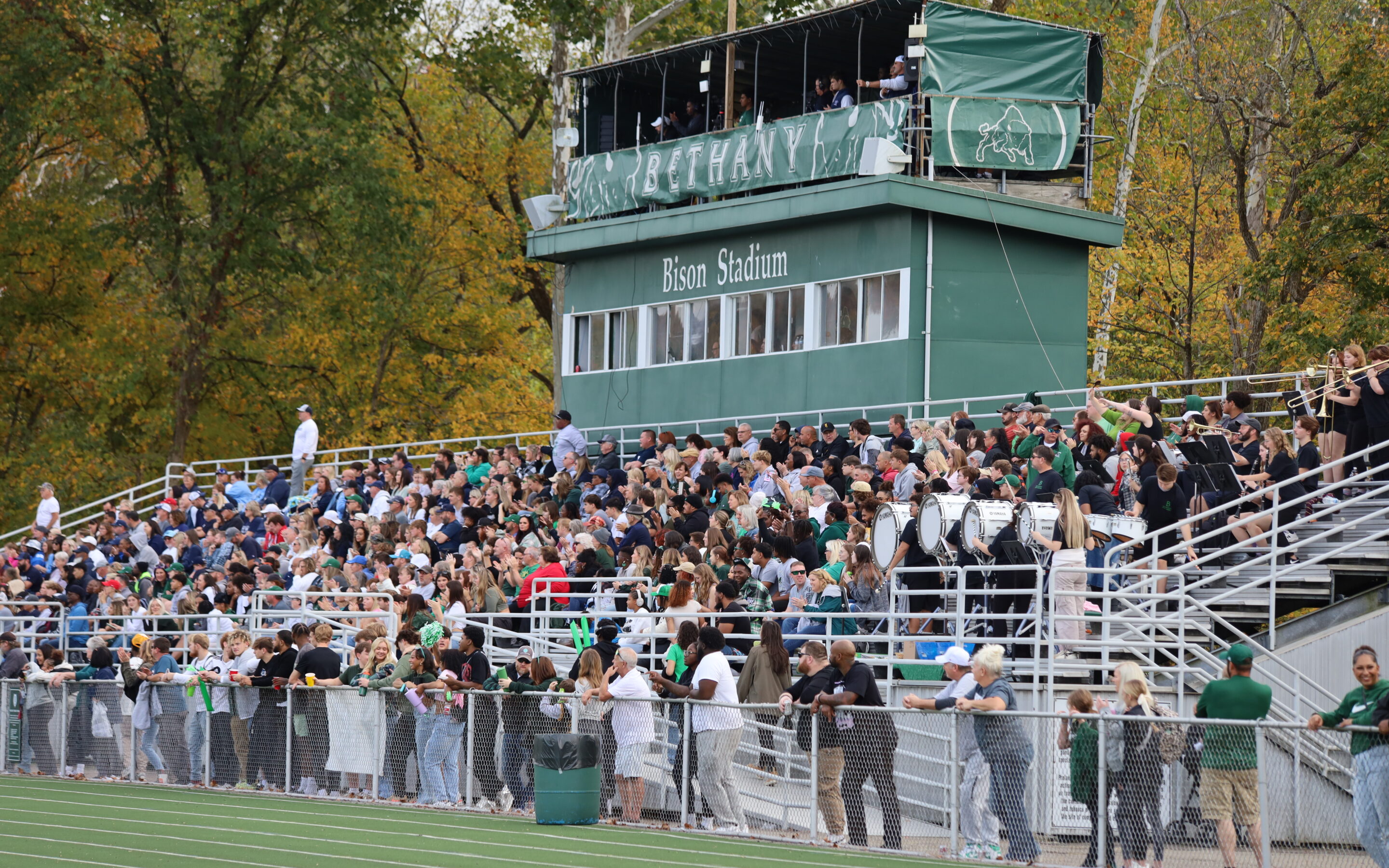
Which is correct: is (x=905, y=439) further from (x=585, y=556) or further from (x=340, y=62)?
(x=340, y=62)

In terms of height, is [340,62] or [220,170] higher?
[340,62]

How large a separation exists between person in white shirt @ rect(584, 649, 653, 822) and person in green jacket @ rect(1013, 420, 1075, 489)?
13.9ft

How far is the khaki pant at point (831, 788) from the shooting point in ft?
44.2

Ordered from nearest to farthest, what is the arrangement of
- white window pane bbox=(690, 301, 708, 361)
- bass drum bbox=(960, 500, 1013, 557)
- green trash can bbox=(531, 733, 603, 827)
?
1. green trash can bbox=(531, 733, 603, 827)
2. bass drum bbox=(960, 500, 1013, 557)
3. white window pane bbox=(690, 301, 708, 361)

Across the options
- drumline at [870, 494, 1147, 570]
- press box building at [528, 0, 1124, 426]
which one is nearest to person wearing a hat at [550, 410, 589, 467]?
press box building at [528, 0, 1124, 426]

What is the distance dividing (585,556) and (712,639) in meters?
4.76

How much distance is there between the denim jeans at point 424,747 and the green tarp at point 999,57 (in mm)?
13109

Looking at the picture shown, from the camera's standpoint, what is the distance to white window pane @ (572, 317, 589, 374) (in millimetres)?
31094

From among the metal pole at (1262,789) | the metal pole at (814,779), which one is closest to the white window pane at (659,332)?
the metal pole at (814,779)

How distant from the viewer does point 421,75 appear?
157 feet

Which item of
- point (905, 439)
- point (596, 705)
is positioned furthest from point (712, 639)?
point (905, 439)

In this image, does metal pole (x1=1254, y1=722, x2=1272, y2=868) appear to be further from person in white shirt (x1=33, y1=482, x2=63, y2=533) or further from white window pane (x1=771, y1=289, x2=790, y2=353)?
person in white shirt (x1=33, y1=482, x2=63, y2=533)

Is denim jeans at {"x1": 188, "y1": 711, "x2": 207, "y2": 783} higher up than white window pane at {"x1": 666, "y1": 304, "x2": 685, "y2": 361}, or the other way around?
white window pane at {"x1": 666, "y1": 304, "x2": 685, "y2": 361}

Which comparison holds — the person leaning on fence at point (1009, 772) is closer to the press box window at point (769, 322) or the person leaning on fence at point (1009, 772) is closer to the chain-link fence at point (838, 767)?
the chain-link fence at point (838, 767)
